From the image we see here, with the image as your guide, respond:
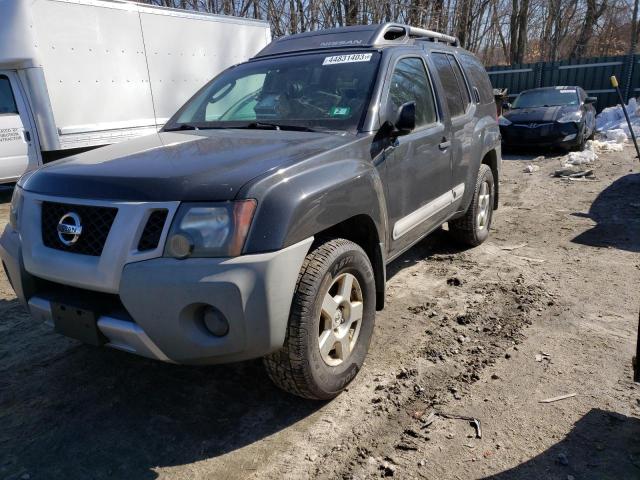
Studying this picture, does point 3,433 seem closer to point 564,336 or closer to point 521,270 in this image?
point 564,336

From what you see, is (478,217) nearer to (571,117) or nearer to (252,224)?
(252,224)

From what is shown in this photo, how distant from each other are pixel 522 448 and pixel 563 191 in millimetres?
6560

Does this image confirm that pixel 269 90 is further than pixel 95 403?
Yes

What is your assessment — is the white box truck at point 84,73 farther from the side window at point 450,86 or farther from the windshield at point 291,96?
the side window at point 450,86

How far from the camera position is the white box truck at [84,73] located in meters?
7.53

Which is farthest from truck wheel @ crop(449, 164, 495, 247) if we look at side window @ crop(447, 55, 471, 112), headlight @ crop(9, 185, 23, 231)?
headlight @ crop(9, 185, 23, 231)

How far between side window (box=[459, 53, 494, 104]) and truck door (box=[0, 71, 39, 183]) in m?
6.57

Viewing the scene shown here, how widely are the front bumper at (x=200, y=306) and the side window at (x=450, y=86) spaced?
258 centimetres

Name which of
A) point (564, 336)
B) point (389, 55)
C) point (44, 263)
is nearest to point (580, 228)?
point (564, 336)

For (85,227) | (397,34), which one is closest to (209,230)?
(85,227)

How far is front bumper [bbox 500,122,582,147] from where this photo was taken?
1117 centimetres

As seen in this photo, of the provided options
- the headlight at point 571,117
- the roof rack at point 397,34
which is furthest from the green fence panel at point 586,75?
the roof rack at point 397,34

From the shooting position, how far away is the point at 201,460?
94.0 inches

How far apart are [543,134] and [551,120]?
0.36 metres
